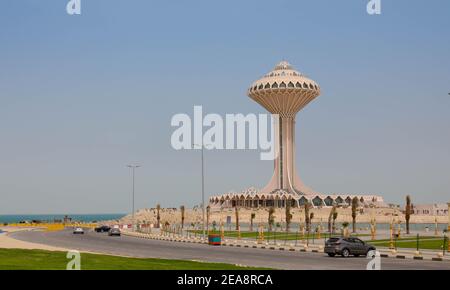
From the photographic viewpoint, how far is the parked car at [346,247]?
42.1 meters

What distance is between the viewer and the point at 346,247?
1660 inches

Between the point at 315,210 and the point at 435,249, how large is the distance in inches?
5289

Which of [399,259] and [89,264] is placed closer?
[89,264]

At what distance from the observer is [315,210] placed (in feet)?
602

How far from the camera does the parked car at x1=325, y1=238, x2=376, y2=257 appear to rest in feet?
138

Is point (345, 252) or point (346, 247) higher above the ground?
point (346, 247)
